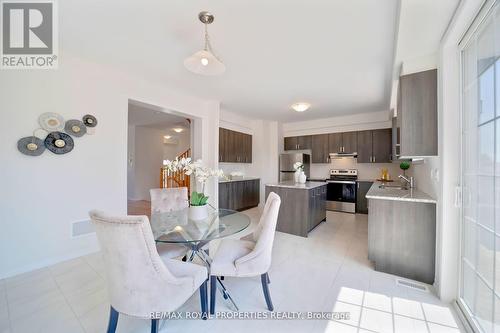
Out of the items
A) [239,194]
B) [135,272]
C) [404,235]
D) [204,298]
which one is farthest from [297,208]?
[135,272]

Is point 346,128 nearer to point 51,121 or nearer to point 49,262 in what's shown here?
point 51,121

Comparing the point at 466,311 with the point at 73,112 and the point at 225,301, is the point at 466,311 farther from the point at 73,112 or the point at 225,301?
the point at 73,112

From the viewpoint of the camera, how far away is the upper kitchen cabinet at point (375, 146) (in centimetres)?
507

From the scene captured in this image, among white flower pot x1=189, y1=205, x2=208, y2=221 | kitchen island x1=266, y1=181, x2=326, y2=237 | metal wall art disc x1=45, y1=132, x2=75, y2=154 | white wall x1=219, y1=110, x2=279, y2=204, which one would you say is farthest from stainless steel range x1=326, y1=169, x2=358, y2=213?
metal wall art disc x1=45, y1=132, x2=75, y2=154

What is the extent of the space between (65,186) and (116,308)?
6.89ft

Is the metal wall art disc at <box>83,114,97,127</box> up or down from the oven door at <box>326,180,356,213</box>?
up

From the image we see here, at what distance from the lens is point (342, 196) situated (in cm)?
538

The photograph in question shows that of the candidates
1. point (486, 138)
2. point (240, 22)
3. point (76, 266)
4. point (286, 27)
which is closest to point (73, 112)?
point (76, 266)

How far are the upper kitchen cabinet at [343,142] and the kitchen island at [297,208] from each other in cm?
227

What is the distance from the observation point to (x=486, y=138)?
1380 millimetres

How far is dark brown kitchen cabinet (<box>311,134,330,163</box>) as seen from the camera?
5.87 meters

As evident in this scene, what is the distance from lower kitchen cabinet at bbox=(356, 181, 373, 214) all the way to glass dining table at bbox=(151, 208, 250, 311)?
160 inches

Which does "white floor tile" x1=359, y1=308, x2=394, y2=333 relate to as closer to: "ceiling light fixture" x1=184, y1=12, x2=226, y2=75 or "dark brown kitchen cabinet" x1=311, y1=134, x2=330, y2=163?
"ceiling light fixture" x1=184, y1=12, x2=226, y2=75

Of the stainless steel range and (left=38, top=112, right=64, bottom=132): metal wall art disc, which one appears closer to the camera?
(left=38, top=112, right=64, bottom=132): metal wall art disc
